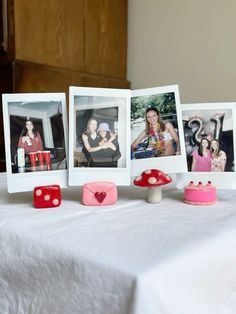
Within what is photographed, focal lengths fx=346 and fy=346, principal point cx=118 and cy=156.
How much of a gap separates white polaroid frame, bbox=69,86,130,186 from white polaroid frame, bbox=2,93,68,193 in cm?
2

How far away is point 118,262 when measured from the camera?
369 mm

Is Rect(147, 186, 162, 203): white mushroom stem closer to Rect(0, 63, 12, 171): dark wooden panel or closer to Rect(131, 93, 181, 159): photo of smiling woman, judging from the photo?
Rect(131, 93, 181, 159): photo of smiling woman

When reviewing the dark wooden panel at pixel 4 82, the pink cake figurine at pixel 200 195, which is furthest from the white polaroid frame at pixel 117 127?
the dark wooden panel at pixel 4 82

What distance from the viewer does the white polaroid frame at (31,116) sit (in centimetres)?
64

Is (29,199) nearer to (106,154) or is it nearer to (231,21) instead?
(106,154)

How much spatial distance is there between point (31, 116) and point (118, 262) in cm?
38

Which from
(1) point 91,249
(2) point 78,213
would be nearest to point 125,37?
(2) point 78,213

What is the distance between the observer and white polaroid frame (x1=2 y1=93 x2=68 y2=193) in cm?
64

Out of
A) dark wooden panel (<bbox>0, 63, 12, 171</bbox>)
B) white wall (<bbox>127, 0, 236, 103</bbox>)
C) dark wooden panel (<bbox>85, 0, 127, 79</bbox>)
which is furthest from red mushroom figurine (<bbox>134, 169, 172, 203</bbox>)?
dark wooden panel (<bbox>85, 0, 127, 79</bbox>)

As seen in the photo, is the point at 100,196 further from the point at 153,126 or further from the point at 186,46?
the point at 186,46

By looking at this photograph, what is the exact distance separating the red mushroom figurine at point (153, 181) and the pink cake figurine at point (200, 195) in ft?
0.15

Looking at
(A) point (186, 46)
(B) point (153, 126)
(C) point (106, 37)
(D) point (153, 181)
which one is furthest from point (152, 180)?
(C) point (106, 37)

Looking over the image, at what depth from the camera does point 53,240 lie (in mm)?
440

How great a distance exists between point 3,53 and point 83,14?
20.3 inches
